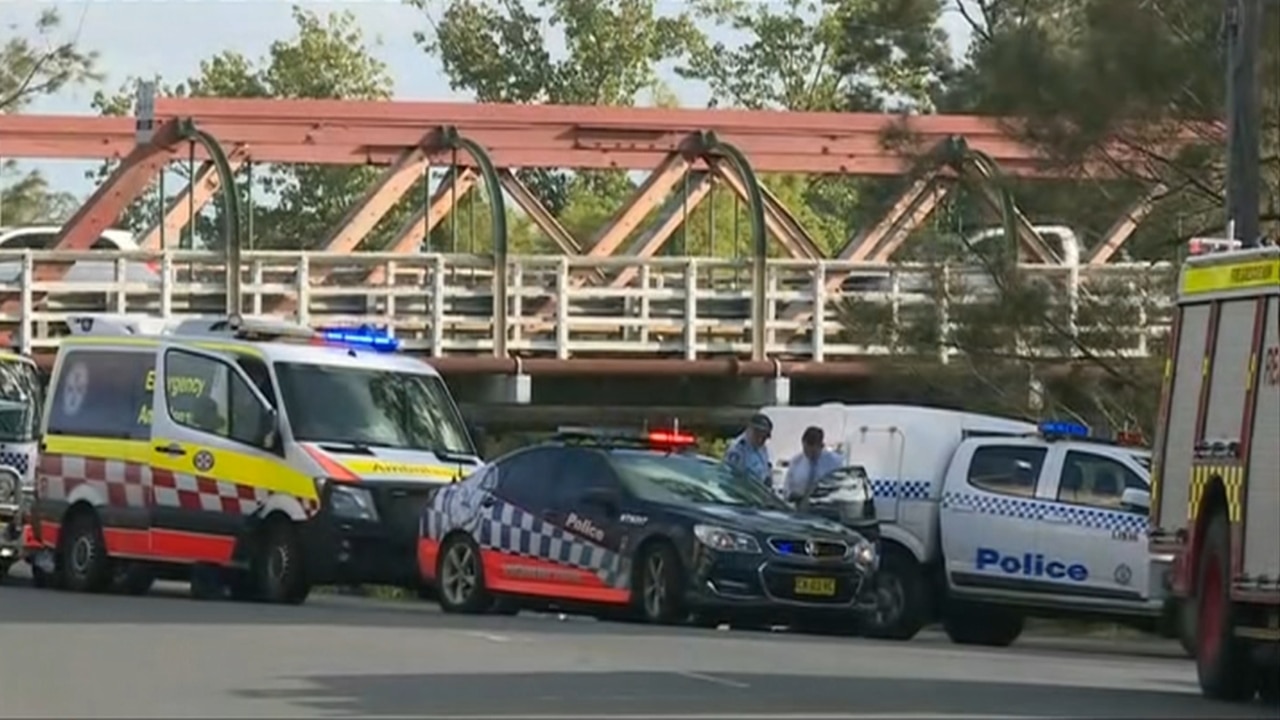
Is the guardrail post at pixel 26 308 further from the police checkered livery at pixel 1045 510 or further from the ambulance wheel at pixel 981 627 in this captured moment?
the police checkered livery at pixel 1045 510

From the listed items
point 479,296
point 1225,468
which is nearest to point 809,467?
point 1225,468

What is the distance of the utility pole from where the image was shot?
25312 mm

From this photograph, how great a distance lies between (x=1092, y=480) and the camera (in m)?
24.4

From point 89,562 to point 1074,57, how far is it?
9.89 meters

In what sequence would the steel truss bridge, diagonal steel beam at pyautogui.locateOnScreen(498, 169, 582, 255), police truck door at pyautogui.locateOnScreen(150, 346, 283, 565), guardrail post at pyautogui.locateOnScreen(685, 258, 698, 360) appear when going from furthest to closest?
diagonal steel beam at pyautogui.locateOnScreen(498, 169, 582, 255)
guardrail post at pyautogui.locateOnScreen(685, 258, 698, 360)
the steel truss bridge
police truck door at pyautogui.locateOnScreen(150, 346, 283, 565)

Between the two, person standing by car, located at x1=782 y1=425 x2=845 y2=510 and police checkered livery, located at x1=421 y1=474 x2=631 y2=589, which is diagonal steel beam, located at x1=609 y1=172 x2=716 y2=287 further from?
police checkered livery, located at x1=421 y1=474 x2=631 y2=589

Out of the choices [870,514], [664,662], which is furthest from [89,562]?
[664,662]

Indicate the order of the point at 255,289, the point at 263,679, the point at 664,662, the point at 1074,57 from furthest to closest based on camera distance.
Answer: the point at 255,289
the point at 1074,57
the point at 664,662
the point at 263,679

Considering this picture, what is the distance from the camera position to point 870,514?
25344mm

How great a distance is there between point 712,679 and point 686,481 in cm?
651

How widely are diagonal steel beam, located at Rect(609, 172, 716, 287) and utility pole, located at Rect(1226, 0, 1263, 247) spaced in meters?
18.1

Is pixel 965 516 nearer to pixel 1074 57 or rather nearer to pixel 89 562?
pixel 1074 57

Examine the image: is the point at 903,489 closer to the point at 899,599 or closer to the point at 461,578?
the point at 899,599

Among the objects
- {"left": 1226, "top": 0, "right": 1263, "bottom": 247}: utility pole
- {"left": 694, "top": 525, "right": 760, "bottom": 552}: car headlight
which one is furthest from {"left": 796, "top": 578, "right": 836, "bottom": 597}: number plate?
{"left": 1226, "top": 0, "right": 1263, "bottom": 247}: utility pole
